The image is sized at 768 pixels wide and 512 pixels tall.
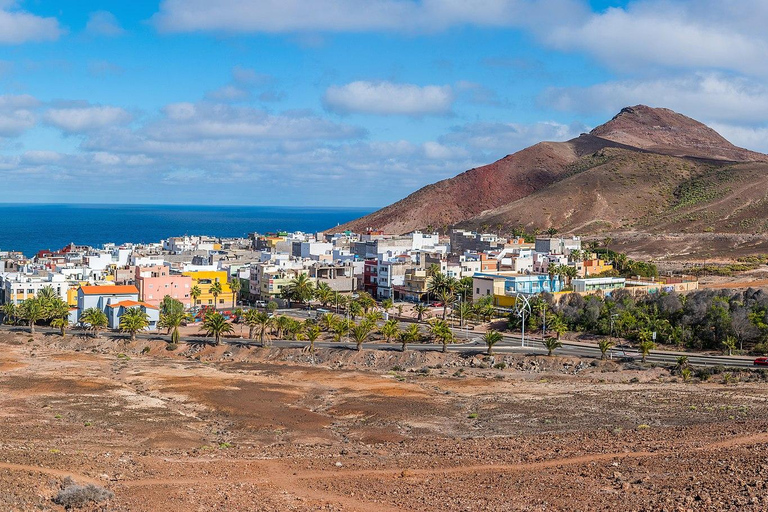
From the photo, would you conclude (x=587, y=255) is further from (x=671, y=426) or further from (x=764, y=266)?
(x=671, y=426)

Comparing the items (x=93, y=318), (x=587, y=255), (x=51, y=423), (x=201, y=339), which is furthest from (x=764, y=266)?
(x=51, y=423)

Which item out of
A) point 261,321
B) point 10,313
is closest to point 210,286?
point 10,313

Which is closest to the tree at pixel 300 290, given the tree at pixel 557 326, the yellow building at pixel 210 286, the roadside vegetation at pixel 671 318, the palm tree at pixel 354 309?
the yellow building at pixel 210 286

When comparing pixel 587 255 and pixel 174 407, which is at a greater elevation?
pixel 587 255

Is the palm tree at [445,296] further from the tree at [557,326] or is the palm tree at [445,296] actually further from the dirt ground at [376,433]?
the dirt ground at [376,433]

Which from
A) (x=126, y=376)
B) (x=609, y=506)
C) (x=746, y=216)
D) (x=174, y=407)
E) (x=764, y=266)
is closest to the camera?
(x=609, y=506)

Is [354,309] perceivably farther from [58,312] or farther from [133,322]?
[58,312]
